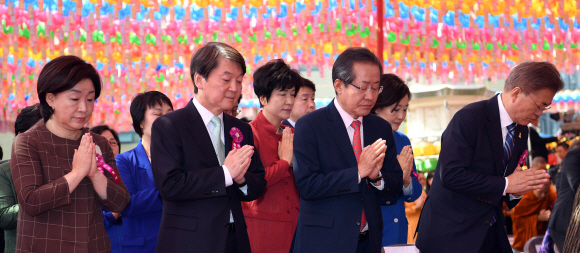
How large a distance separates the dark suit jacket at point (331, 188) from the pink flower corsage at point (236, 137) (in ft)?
0.80

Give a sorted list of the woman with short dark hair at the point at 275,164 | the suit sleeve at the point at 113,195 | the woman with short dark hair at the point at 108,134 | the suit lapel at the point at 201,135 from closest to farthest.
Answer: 1. the suit lapel at the point at 201,135
2. the suit sleeve at the point at 113,195
3. the woman with short dark hair at the point at 275,164
4. the woman with short dark hair at the point at 108,134

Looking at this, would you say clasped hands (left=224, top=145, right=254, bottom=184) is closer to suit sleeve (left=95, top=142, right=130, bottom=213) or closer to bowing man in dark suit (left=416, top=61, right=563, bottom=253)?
suit sleeve (left=95, top=142, right=130, bottom=213)

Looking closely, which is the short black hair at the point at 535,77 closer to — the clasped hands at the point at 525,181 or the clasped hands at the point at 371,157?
the clasped hands at the point at 525,181

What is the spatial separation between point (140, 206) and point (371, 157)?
128 centimetres

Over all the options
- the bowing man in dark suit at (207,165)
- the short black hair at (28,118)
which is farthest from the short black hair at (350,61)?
the short black hair at (28,118)

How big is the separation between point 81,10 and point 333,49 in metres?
3.27

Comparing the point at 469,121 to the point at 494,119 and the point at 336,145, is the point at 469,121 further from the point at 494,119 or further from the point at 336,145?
the point at 336,145

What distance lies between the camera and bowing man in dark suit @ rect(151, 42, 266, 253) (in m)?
1.93

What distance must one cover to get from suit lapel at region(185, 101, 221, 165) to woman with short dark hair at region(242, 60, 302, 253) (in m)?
0.62

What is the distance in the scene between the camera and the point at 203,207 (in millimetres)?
1974

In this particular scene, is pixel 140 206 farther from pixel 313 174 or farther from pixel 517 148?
pixel 517 148

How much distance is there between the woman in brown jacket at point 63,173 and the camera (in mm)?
1983

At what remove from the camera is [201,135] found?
6.75ft

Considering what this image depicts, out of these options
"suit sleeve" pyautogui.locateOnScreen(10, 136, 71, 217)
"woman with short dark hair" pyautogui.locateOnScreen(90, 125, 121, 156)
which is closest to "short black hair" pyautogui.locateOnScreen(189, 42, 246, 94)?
"suit sleeve" pyautogui.locateOnScreen(10, 136, 71, 217)
